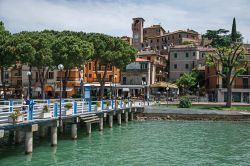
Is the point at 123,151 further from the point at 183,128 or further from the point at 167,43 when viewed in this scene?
the point at 167,43

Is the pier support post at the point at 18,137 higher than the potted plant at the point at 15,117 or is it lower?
lower

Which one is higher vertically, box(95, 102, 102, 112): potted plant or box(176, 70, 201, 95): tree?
box(176, 70, 201, 95): tree

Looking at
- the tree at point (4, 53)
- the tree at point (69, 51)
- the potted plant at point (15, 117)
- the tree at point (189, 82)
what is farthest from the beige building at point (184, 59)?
the potted plant at point (15, 117)

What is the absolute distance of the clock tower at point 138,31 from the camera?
471 feet

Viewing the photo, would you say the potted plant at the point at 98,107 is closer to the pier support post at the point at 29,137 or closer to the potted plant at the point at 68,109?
the potted plant at the point at 68,109

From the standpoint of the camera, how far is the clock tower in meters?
144

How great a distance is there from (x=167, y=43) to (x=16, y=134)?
118 meters

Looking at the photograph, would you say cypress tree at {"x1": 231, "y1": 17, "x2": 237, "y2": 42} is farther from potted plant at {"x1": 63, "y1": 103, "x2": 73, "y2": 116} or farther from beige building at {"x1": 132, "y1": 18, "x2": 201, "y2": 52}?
potted plant at {"x1": 63, "y1": 103, "x2": 73, "y2": 116}

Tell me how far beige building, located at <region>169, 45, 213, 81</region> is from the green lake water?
62576 mm

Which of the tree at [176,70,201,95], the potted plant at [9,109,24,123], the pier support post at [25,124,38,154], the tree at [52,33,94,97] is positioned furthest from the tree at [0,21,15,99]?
the tree at [176,70,201,95]

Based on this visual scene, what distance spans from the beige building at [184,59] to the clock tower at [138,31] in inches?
1466

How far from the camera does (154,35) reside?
15525 centimetres

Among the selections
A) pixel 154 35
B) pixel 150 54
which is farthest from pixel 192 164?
pixel 154 35

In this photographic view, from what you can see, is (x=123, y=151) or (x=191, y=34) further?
(x=191, y=34)
